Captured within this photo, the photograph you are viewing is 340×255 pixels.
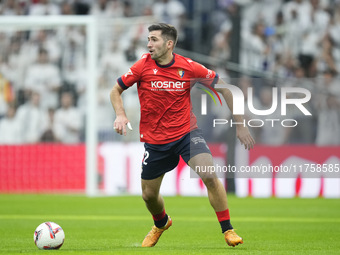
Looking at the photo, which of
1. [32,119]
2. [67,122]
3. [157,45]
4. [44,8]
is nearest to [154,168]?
[157,45]

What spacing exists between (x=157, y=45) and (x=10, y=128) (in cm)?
1030

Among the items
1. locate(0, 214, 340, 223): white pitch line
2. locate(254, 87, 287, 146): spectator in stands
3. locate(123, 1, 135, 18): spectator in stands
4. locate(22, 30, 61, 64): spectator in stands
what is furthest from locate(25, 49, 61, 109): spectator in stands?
locate(0, 214, 340, 223): white pitch line

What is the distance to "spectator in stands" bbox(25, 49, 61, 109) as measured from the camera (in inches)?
638

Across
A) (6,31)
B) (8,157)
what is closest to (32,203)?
(8,157)

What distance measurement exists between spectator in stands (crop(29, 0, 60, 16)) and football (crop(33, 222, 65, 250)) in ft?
45.9

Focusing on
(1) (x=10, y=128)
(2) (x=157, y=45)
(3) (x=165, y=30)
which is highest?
(3) (x=165, y=30)

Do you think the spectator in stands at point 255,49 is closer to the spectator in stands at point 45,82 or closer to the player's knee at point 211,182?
the spectator in stands at point 45,82

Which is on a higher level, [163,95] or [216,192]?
[163,95]

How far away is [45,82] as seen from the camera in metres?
16.3

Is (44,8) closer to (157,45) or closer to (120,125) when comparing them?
(157,45)

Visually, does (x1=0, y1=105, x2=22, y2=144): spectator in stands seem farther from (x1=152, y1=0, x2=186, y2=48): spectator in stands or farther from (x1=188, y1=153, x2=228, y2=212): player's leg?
(x1=188, y1=153, x2=228, y2=212): player's leg

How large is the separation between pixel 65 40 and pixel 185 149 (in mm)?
10559

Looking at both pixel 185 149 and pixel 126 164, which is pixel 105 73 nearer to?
pixel 126 164

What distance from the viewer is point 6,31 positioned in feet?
53.4
